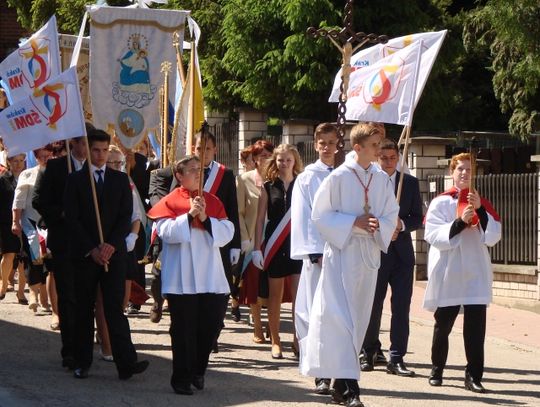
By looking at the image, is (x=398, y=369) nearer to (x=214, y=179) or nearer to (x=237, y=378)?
(x=237, y=378)

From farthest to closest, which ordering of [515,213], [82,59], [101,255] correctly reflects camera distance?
[82,59] < [515,213] < [101,255]

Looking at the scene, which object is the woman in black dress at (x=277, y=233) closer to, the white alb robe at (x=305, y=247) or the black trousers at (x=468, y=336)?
the white alb robe at (x=305, y=247)

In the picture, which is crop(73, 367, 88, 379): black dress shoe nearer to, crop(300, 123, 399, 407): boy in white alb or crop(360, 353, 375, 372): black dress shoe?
crop(300, 123, 399, 407): boy in white alb

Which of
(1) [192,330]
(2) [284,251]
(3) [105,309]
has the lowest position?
(1) [192,330]

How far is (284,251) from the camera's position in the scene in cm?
1130

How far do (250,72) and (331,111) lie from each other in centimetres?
188

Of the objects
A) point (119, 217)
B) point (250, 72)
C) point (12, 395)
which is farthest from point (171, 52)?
point (250, 72)

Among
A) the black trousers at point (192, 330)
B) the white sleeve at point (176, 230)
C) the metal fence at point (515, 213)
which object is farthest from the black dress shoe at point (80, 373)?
the metal fence at point (515, 213)

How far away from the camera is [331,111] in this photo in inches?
1072

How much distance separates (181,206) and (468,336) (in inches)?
94.2

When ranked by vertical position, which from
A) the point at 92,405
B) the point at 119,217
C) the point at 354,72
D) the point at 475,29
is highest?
the point at 475,29

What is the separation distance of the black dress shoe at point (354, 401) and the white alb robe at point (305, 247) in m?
0.66

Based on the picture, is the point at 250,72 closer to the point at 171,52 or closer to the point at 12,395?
the point at 171,52

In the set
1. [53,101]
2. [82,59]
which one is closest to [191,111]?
[53,101]
